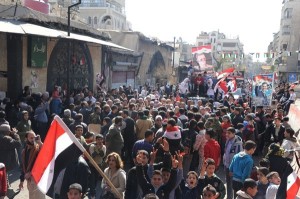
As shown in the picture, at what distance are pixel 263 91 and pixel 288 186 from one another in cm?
1243

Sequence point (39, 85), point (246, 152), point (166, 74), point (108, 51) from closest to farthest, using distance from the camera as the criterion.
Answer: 1. point (246, 152)
2. point (39, 85)
3. point (108, 51)
4. point (166, 74)

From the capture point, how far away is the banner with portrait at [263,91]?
17.1 meters

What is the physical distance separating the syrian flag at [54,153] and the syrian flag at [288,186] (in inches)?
103

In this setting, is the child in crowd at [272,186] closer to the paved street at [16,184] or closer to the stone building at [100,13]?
the paved street at [16,184]

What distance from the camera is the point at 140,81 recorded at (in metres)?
31.6

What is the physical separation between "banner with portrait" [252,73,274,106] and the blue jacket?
1046 cm

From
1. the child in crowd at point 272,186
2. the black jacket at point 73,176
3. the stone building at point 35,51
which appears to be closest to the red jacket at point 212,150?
the child in crowd at point 272,186

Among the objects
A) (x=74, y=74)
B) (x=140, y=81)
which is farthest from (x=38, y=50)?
(x=140, y=81)

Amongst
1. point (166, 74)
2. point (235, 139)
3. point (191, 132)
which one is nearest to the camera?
point (235, 139)

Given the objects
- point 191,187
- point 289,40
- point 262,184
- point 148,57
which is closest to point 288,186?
point 262,184

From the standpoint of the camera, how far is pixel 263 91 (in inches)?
684

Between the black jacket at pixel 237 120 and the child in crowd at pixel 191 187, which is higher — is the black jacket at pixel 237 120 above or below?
above

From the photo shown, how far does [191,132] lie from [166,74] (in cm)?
2954

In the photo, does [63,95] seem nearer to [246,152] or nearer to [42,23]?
[42,23]
